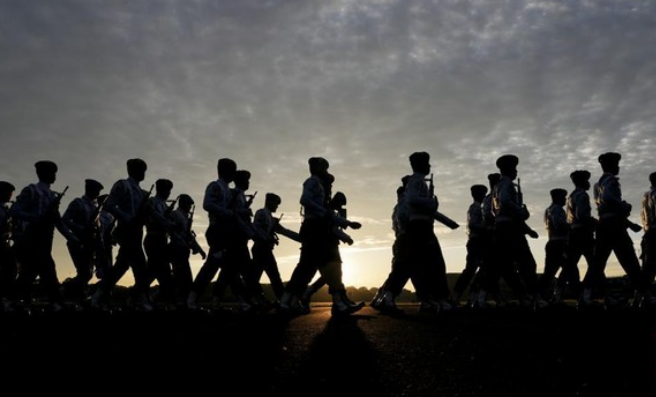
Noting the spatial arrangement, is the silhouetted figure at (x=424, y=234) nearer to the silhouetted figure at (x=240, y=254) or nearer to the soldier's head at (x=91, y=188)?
the silhouetted figure at (x=240, y=254)

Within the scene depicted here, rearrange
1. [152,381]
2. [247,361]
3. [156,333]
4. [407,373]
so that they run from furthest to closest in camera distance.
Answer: [156,333] → [247,361] → [407,373] → [152,381]

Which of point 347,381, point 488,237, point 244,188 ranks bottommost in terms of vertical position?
point 347,381

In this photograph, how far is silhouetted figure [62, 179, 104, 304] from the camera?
12625 mm

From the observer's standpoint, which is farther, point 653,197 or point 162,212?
point 162,212

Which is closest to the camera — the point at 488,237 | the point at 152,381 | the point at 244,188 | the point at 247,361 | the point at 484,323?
the point at 152,381

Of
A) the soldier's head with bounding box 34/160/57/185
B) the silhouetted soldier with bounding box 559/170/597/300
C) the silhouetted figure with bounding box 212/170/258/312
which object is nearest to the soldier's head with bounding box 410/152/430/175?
the silhouetted soldier with bounding box 559/170/597/300

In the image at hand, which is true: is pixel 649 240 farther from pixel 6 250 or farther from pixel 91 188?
pixel 6 250

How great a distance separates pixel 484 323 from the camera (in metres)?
7.26

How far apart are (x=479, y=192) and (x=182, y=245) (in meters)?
6.83

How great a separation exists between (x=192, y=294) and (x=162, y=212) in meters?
2.29

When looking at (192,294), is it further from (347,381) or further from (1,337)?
(347,381)

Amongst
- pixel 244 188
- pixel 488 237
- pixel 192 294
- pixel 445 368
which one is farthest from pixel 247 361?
pixel 488 237

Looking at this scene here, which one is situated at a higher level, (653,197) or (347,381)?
(653,197)

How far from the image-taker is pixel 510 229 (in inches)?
422
